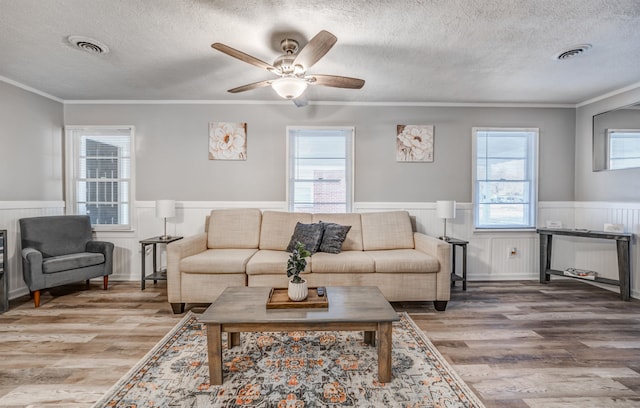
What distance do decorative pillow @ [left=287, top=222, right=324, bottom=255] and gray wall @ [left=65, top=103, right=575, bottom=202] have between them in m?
0.88

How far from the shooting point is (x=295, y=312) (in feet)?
6.16

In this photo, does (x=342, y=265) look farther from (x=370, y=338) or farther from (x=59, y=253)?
(x=59, y=253)

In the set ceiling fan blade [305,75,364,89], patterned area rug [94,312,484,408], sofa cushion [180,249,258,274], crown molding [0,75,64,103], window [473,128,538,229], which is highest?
crown molding [0,75,64,103]

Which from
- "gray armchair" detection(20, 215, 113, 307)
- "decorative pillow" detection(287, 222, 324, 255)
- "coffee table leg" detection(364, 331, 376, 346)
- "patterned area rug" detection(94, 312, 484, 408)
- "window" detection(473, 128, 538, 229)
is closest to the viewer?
"patterned area rug" detection(94, 312, 484, 408)

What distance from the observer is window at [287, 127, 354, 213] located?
4117 mm

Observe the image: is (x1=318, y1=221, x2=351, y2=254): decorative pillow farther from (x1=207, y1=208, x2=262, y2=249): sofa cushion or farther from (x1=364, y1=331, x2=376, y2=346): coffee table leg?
(x1=364, y1=331, x2=376, y2=346): coffee table leg

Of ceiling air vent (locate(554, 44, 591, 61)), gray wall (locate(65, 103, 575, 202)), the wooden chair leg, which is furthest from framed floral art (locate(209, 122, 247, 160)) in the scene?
ceiling air vent (locate(554, 44, 591, 61))

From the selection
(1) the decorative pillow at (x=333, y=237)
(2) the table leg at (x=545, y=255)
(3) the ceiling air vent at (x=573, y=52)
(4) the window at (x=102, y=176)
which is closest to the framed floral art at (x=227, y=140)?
(4) the window at (x=102, y=176)

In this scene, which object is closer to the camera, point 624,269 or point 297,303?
point 297,303

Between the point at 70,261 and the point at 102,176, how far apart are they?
4.34 ft

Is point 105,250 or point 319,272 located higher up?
point 105,250

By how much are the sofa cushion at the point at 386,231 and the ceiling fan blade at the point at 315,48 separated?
79.7 inches

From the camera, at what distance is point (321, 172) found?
413 centimetres

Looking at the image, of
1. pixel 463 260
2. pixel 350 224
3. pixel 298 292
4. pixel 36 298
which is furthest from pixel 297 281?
pixel 36 298
